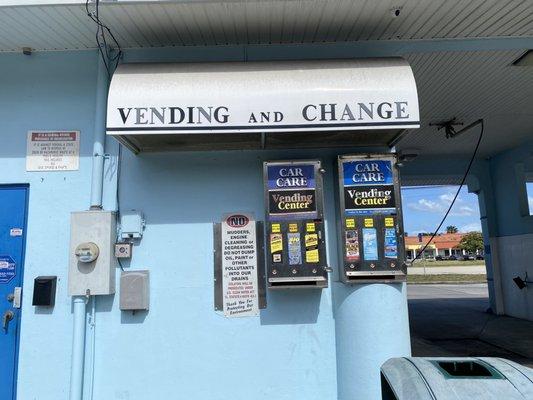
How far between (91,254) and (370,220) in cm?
246

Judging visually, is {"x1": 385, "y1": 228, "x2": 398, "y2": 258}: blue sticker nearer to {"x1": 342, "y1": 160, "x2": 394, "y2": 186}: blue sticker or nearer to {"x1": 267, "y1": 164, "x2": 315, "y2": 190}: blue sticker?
{"x1": 342, "y1": 160, "x2": 394, "y2": 186}: blue sticker

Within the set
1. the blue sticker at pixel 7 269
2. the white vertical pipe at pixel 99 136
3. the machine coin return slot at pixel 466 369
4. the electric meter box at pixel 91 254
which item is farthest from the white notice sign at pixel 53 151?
the machine coin return slot at pixel 466 369

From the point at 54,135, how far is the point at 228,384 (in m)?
2.85

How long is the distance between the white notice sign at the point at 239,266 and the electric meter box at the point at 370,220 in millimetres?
810

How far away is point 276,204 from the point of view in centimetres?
407

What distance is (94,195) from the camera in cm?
421

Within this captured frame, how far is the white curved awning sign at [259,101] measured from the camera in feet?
12.3

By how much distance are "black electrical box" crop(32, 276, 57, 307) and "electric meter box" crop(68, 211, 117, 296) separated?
21cm

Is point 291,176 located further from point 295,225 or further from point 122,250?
point 122,250

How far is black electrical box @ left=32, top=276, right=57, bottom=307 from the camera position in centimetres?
403

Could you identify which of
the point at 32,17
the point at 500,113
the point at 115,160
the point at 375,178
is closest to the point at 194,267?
the point at 115,160

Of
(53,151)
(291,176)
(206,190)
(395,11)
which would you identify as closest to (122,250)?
(206,190)

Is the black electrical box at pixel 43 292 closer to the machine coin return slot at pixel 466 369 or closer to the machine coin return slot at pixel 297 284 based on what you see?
the machine coin return slot at pixel 297 284

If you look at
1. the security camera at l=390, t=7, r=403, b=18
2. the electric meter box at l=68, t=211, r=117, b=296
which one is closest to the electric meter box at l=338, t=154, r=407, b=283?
the security camera at l=390, t=7, r=403, b=18
